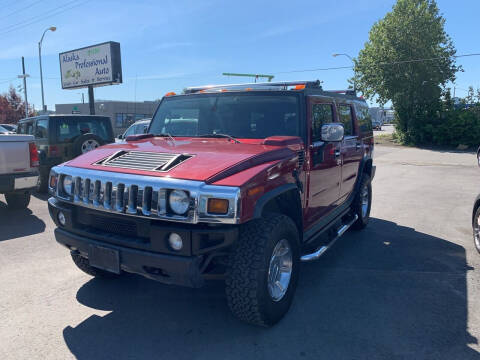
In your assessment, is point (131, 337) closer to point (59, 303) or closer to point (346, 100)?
point (59, 303)

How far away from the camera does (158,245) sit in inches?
109

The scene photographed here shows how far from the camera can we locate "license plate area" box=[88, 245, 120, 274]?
2.91 meters

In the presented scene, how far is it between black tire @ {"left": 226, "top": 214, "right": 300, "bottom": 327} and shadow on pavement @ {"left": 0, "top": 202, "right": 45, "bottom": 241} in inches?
166

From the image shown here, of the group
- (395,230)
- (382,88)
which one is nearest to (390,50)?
(382,88)

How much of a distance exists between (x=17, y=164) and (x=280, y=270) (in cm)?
524

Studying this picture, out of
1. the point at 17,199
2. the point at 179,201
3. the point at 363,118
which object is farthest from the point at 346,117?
the point at 17,199

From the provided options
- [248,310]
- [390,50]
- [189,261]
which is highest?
[390,50]

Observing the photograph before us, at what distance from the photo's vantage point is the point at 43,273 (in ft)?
14.2

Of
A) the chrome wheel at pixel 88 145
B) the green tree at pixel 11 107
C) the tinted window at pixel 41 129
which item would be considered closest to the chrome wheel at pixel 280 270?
the chrome wheel at pixel 88 145

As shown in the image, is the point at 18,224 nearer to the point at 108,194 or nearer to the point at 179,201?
the point at 108,194

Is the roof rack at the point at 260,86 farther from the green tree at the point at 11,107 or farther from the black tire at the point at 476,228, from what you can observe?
the green tree at the point at 11,107

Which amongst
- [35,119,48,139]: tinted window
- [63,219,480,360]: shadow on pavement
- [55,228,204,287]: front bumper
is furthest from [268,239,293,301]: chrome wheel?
[35,119,48,139]: tinted window

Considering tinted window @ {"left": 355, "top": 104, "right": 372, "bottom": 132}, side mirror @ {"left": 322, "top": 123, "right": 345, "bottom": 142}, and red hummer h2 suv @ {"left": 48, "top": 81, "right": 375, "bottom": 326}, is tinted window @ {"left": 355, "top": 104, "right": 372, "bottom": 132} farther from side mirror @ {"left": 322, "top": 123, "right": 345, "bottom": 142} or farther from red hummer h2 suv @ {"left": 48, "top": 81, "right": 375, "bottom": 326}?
side mirror @ {"left": 322, "top": 123, "right": 345, "bottom": 142}

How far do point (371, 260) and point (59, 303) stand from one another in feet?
11.5
